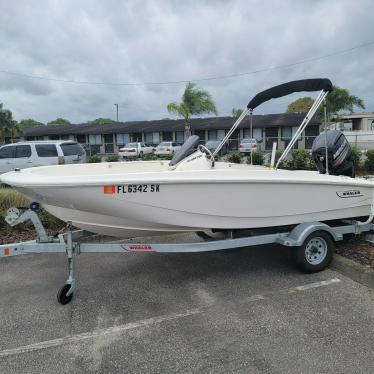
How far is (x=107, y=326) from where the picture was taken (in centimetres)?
344

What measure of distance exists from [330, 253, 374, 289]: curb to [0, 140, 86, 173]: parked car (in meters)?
10.5

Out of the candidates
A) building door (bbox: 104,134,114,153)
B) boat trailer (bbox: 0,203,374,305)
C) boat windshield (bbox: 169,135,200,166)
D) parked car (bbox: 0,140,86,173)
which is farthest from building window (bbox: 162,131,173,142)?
boat trailer (bbox: 0,203,374,305)

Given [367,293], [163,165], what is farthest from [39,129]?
[367,293]

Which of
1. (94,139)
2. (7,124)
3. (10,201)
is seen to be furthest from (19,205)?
(7,124)

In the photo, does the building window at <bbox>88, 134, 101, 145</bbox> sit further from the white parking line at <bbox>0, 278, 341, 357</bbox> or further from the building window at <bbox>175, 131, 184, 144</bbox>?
the white parking line at <bbox>0, 278, 341, 357</bbox>

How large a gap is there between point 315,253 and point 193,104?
32.1 m

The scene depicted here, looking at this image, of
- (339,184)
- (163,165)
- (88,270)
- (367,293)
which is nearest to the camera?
(367,293)

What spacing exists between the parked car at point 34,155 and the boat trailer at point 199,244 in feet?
A: 30.2

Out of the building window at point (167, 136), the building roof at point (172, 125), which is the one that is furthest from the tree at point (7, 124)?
the building window at point (167, 136)

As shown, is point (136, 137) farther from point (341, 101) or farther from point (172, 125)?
point (341, 101)

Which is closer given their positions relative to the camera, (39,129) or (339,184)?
(339,184)

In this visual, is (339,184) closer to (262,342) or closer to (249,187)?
(249,187)

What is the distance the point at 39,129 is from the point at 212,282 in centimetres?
4857

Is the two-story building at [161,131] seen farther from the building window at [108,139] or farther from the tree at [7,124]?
the tree at [7,124]
